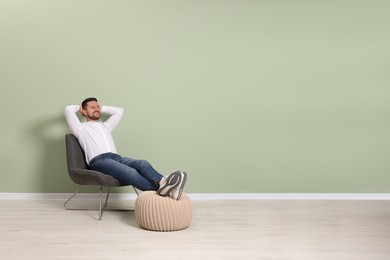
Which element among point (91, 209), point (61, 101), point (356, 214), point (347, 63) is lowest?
point (91, 209)

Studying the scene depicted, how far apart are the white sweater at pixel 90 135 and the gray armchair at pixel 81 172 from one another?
2.3 inches

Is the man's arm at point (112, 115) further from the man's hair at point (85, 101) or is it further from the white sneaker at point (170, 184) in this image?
the white sneaker at point (170, 184)

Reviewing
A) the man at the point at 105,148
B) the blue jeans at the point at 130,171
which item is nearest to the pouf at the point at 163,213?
the man at the point at 105,148

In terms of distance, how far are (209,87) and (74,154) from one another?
1549mm

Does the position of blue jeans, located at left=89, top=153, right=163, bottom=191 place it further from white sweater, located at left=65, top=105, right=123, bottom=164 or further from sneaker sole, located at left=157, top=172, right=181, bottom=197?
sneaker sole, located at left=157, top=172, right=181, bottom=197

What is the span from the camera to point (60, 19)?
558 cm

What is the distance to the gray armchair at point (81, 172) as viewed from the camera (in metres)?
4.62

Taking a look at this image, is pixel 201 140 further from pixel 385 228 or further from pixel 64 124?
pixel 385 228

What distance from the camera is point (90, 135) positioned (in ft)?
16.5

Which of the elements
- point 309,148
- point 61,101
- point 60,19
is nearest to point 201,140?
point 309,148

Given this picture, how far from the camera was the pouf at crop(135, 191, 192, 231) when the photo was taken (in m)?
4.08

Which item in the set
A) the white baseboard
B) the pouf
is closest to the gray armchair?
the white baseboard

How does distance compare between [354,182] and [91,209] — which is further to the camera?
[354,182]

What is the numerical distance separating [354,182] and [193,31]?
2272mm
